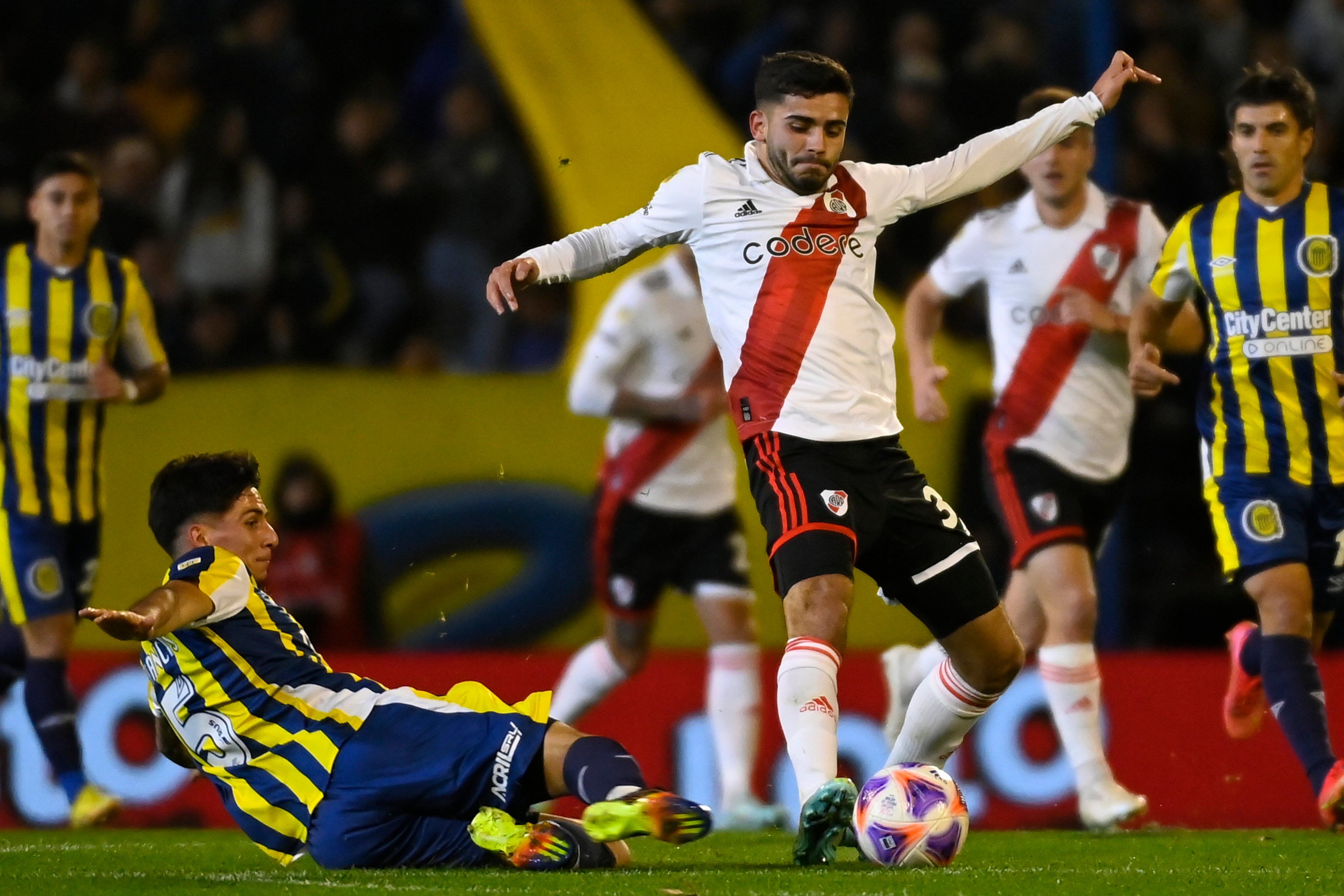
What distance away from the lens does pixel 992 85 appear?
30.6 ft

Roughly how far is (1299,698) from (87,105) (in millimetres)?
6709

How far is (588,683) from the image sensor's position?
21.6 ft

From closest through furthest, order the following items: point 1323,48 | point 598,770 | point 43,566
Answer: point 598,770 < point 43,566 < point 1323,48

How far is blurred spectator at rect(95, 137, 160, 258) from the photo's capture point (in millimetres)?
8977

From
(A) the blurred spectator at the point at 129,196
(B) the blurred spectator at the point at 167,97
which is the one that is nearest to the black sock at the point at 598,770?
(A) the blurred spectator at the point at 129,196

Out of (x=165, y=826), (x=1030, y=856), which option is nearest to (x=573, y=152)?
(x=165, y=826)

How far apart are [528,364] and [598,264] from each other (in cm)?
445

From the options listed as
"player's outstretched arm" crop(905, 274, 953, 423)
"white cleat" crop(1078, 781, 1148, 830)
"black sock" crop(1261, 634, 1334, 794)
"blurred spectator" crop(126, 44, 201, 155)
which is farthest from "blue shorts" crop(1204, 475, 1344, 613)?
"blurred spectator" crop(126, 44, 201, 155)

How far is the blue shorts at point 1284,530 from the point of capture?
5152 mm

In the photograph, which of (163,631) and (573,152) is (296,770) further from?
(573,152)

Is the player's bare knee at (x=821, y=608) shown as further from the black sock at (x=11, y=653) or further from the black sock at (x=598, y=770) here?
the black sock at (x=11, y=653)

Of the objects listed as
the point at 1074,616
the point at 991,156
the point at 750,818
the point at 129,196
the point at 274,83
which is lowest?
the point at 750,818

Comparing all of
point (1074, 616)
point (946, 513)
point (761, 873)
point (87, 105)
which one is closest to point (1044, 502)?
point (1074, 616)

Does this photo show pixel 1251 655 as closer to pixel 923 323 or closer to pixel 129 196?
pixel 923 323
